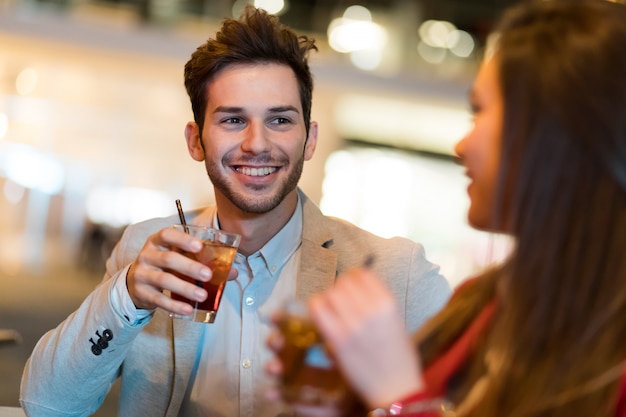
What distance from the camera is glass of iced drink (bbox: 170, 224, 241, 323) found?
1.98 metres

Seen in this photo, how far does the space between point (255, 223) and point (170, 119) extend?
1939cm

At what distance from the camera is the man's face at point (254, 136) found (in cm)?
256

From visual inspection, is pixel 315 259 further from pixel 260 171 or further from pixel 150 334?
pixel 150 334

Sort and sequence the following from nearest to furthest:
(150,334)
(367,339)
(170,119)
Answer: (367,339), (150,334), (170,119)

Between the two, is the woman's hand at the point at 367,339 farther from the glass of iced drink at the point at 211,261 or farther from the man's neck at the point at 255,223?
the man's neck at the point at 255,223

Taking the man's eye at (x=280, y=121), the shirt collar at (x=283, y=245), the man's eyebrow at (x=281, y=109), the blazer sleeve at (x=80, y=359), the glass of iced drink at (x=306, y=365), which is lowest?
the blazer sleeve at (x=80, y=359)

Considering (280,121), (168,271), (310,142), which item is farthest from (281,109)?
(168,271)

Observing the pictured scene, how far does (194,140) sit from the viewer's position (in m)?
2.90

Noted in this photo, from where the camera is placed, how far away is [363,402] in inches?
47.4

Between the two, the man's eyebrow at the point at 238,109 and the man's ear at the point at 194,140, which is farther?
the man's ear at the point at 194,140

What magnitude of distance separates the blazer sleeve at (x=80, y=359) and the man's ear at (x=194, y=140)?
72cm

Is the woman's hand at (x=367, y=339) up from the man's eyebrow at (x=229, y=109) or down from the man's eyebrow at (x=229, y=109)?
down

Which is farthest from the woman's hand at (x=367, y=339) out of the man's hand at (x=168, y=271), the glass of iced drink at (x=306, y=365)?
the man's hand at (x=168, y=271)

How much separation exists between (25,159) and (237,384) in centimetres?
2047
